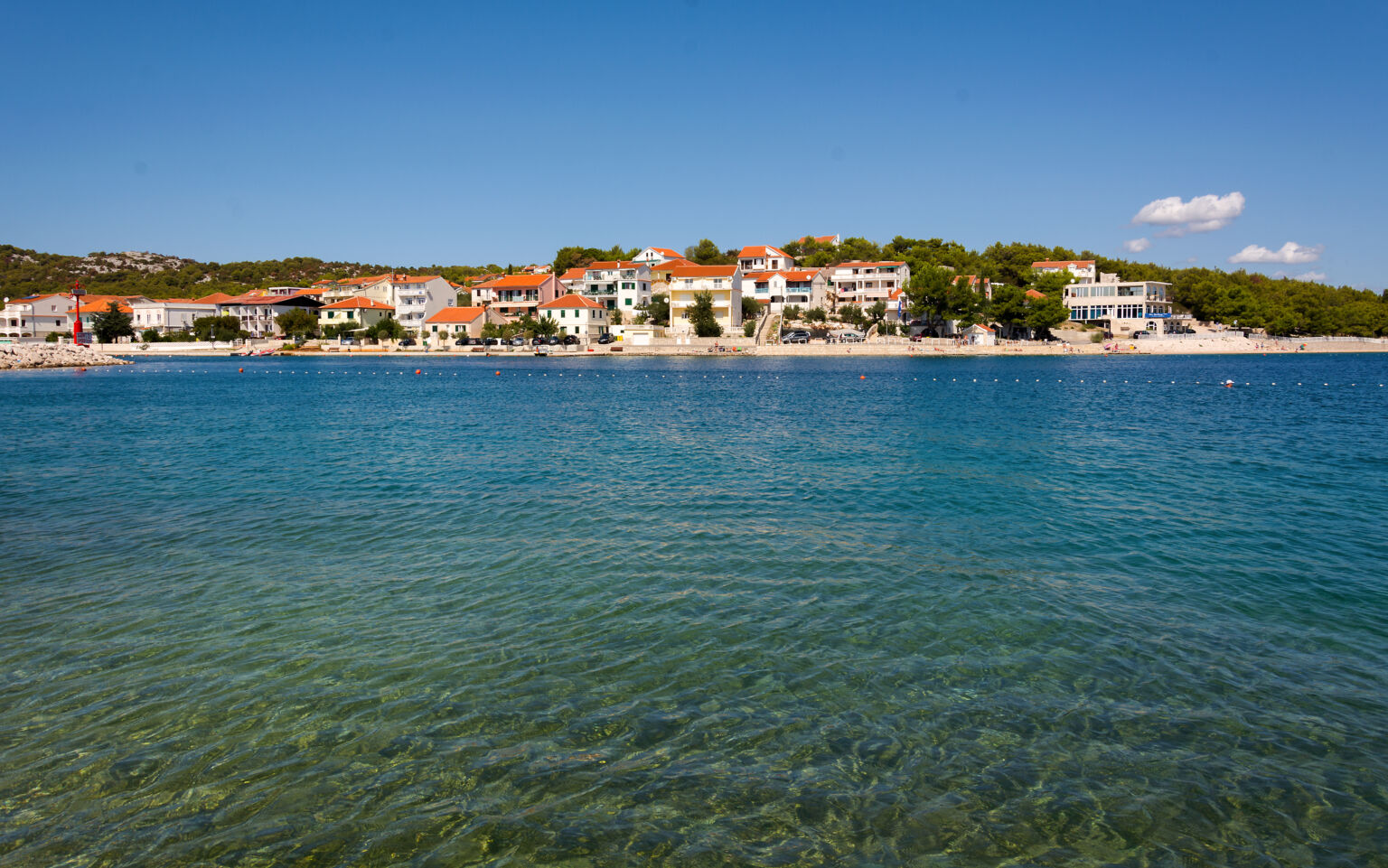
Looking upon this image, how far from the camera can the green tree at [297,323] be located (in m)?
104

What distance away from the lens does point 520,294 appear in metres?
104

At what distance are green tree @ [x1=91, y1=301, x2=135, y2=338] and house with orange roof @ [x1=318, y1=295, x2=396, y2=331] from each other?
24866 millimetres

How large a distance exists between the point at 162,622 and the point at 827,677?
23.3 feet

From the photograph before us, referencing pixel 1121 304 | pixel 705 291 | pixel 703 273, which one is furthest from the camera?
pixel 1121 304

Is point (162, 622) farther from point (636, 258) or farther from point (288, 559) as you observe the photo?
point (636, 258)

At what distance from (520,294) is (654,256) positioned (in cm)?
2552

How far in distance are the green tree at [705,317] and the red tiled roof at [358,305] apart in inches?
1727

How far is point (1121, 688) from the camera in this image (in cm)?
703

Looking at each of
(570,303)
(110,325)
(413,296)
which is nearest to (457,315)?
(413,296)

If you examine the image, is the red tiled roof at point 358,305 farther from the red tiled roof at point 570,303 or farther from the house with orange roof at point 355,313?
the red tiled roof at point 570,303

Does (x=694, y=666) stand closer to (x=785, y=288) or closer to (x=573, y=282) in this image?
(x=785, y=288)

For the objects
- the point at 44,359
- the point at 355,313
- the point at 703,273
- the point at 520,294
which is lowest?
the point at 44,359

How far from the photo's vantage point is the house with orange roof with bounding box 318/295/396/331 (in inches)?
4195

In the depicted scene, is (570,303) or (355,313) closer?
(570,303)
